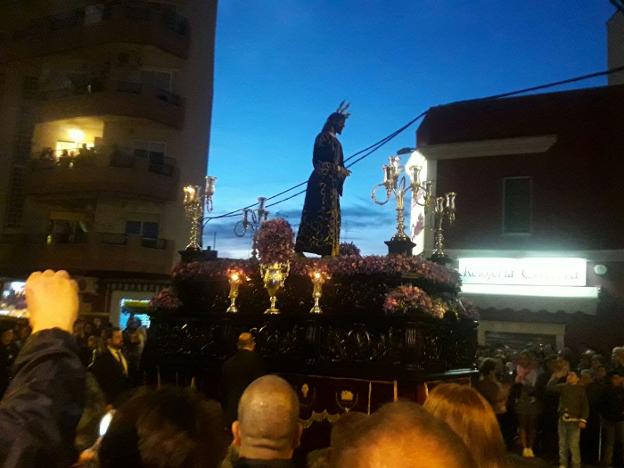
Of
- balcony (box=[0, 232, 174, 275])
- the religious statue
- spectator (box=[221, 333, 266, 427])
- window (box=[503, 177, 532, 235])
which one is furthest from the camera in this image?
balcony (box=[0, 232, 174, 275])

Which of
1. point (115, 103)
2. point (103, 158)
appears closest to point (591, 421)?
point (103, 158)

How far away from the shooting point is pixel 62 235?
85.4 ft

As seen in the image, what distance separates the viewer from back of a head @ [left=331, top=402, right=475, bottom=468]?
4.43ft

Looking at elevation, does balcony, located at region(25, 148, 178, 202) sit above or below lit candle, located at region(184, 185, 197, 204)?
above

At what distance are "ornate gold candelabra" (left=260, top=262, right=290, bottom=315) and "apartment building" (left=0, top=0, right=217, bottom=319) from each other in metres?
16.2

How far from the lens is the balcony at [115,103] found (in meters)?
26.1

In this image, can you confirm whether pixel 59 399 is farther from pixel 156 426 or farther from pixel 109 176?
pixel 109 176

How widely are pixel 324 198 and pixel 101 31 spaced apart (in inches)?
782

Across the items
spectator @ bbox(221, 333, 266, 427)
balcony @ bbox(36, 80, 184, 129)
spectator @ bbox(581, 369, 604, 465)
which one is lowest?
spectator @ bbox(581, 369, 604, 465)

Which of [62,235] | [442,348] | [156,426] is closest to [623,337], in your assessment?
[442,348]

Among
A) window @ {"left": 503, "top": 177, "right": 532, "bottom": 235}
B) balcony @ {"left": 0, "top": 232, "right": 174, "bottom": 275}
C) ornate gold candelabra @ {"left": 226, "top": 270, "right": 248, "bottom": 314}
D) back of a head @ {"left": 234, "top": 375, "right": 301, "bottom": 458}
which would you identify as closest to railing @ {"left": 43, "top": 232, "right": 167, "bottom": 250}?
balcony @ {"left": 0, "top": 232, "right": 174, "bottom": 275}

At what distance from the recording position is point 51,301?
2.12 meters

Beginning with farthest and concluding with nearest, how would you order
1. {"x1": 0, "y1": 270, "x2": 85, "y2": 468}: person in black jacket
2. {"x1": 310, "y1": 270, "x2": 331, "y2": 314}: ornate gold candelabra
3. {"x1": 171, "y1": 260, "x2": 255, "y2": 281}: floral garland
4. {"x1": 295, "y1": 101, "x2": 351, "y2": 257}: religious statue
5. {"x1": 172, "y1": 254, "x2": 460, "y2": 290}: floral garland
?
{"x1": 295, "y1": 101, "x2": 351, "y2": 257}: religious statue
{"x1": 171, "y1": 260, "x2": 255, "y2": 281}: floral garland
{"x1": 310, "y1": 270, "x2": 331, "y2": 314}: ornate gold candelabra
{"x1": 172, "y1": 254, "x2": 460, "y2": 290}: floral garland
{"x1": 0, "y1": 270, "x2": 85, "y2": 468}: person in black jacket

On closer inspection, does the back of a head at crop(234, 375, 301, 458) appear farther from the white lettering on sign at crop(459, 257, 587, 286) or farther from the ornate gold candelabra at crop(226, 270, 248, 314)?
the white lettering on sign at crop(459, 257, 587, 286)
